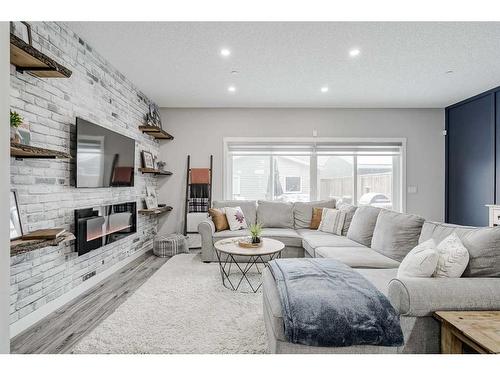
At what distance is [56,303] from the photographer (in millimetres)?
2512

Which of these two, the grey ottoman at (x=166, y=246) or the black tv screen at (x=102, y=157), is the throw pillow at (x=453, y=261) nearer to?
the black tv screen at (x=102, y=157)

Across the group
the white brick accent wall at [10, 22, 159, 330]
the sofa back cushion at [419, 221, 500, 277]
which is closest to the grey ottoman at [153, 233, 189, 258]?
the white brick accent wall at [10, 22, 159, 330]

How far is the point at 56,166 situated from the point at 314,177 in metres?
4.14

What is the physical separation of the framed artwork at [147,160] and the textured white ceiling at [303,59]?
3.18 feet

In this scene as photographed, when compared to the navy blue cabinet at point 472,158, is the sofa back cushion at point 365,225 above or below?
below

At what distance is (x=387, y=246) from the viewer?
8.85 feet

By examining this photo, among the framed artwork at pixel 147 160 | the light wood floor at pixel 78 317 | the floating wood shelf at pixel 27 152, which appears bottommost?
the light wood floor at pixel 78 317

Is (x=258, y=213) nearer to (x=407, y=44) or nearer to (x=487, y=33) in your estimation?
(x=407, y=44)

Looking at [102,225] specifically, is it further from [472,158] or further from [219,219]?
[472,158]

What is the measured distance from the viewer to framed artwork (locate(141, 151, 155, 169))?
4.47 meters

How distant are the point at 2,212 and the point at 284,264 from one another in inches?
70.0

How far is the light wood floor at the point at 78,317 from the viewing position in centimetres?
194

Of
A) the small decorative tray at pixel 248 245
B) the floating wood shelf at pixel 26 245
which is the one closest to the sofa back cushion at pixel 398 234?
the small decorative tray at pixel 248 245

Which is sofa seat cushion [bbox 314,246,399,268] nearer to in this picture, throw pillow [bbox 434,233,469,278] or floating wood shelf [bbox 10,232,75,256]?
throw pillow [bbox 434,233,469,278]
